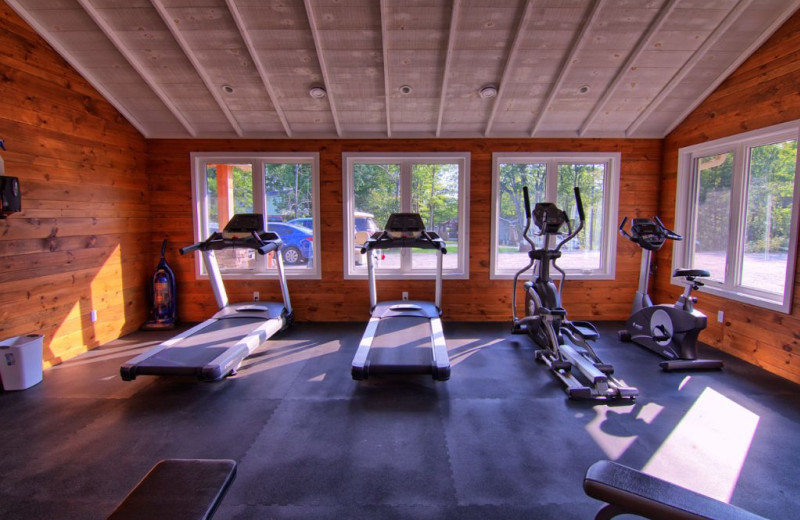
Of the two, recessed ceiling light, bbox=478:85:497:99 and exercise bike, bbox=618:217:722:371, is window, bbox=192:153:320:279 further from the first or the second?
exercise bike, bbox=618:217:722:371

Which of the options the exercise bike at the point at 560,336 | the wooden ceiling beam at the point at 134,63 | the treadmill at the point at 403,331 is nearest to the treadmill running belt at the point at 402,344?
the treadmill at the point at 403,331

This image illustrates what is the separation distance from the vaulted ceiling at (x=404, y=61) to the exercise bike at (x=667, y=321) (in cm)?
165

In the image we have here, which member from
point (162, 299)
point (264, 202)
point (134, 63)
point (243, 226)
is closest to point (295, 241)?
point (264, 202)

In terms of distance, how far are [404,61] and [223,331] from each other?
348 cm

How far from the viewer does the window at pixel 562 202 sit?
541cm

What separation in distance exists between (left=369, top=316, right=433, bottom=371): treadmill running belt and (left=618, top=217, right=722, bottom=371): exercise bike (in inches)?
92.9

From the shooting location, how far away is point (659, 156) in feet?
17.5

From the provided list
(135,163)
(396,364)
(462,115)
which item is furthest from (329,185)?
(396,364)

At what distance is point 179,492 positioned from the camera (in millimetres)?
1163

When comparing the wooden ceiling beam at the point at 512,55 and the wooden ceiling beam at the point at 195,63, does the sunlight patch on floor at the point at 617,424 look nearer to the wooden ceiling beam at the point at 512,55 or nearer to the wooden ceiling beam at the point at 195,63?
the wooden ceiling beam at the point at 512,55

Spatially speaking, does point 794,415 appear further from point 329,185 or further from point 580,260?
point 329,185

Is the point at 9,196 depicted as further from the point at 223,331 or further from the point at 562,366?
the point at 562,366

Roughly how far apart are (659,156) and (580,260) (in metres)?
1.73

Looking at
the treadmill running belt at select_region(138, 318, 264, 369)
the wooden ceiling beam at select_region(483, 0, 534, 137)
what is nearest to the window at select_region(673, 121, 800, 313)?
the wooden ceiling beam at select_region(483, 0, 534, 137)
